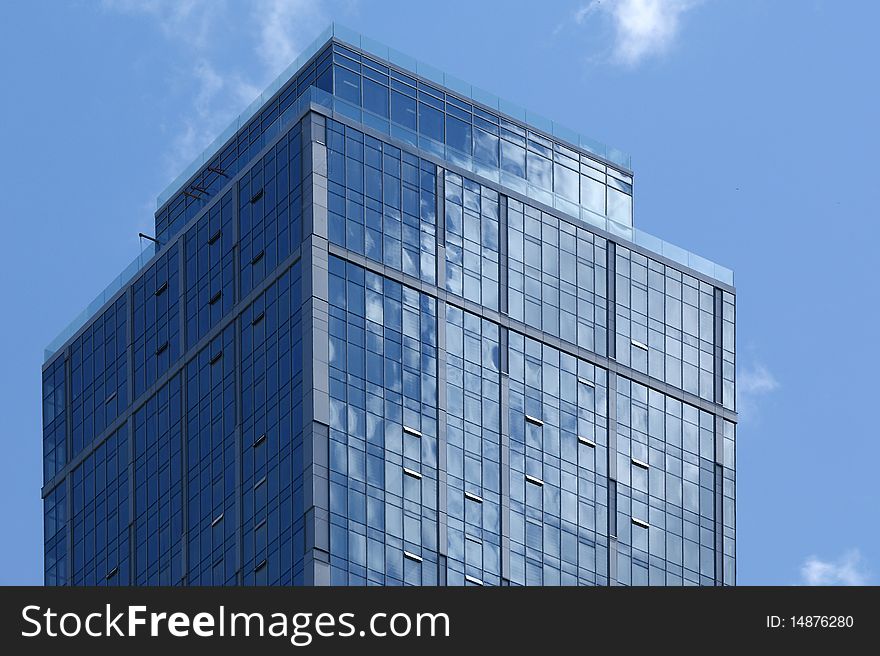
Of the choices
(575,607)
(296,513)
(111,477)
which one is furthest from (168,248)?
(575,607)

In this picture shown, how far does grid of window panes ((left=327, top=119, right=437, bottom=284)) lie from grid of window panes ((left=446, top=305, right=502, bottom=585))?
4485 mm

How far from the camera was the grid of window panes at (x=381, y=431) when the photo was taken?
16688 cm

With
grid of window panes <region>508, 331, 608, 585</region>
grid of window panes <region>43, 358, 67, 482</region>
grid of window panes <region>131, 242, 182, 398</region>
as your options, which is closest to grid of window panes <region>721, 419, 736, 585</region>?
grid of window panes <region>508, 331, 608, 585</region>

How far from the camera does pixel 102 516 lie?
19112 centimetres

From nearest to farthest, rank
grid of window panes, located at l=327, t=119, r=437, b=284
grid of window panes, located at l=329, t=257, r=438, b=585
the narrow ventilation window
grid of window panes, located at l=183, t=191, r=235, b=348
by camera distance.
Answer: grid of window panes, located at l=329, t=257, r=438, b=585, the narrow ventilation window, grid of window panes, located at l=327, t=119, r=437, b=284, grid of window panes, located at l=183, t=191, r=235, b=348

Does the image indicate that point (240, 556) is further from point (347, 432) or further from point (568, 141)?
point (568, 141)

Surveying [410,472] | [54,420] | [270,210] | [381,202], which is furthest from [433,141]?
[54,420]

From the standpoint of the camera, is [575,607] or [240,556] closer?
[575,607]

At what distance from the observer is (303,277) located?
6747 inches

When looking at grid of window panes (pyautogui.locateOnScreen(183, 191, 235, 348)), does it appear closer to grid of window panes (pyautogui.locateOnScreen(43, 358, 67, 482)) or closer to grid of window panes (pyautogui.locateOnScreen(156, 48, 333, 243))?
grid of window panes (pyautogui.locateOnScreen(156, 48, 333, 243))

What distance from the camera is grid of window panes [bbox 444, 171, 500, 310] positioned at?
17925 centimetres

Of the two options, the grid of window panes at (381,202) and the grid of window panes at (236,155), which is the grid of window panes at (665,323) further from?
the grid of window panes at (236,155)

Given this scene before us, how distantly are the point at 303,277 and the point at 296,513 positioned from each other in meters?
13.8

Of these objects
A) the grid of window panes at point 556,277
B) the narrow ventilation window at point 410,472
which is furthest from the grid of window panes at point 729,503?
the narrow ventilation window at point 410,472
